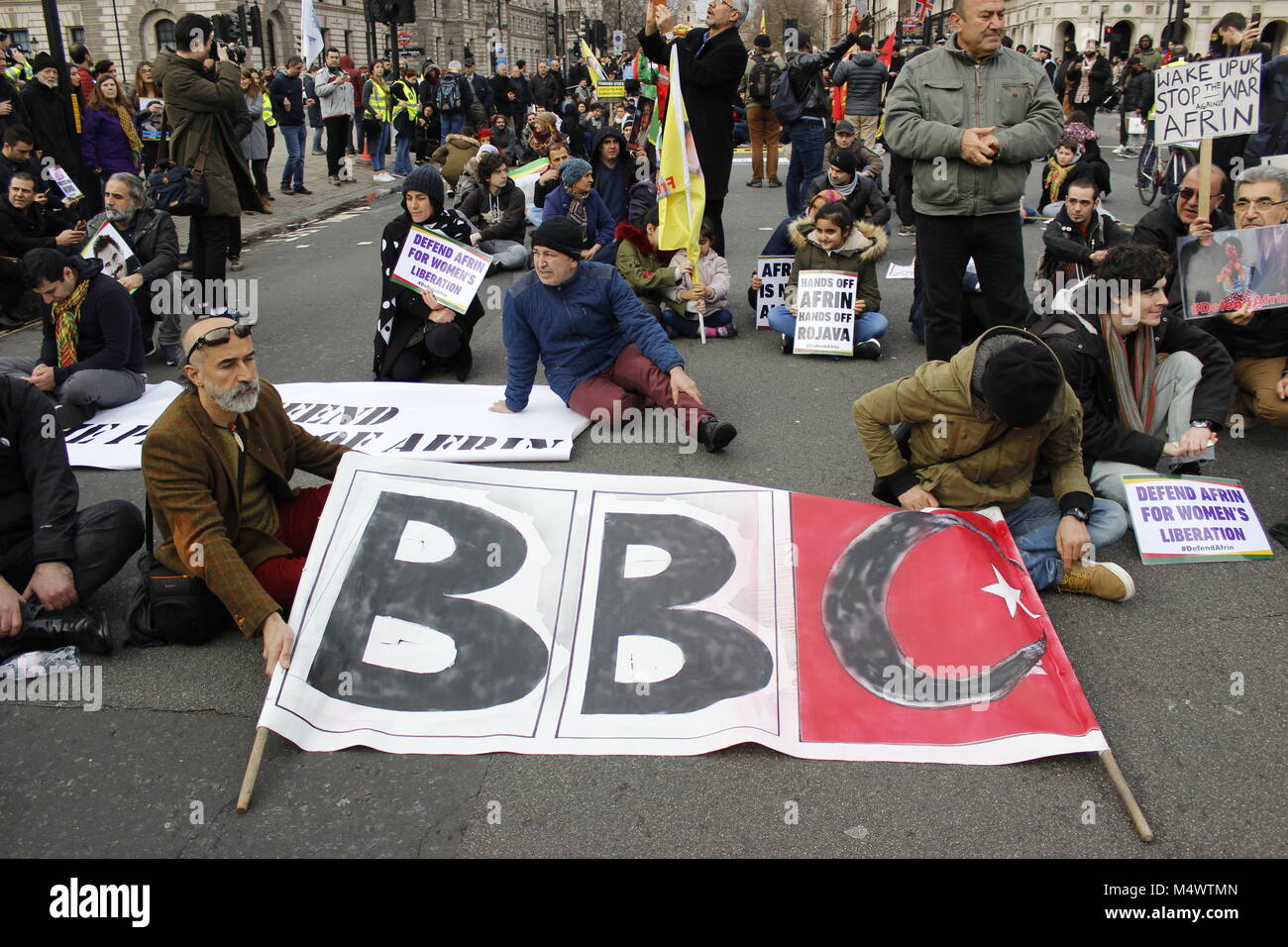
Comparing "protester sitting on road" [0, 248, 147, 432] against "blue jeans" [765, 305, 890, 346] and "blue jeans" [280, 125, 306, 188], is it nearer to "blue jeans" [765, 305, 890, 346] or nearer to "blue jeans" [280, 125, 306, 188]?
"blue jeans" [765, 305, 890, 346]

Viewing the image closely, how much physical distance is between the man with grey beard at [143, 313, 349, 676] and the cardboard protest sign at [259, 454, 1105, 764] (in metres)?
0.22

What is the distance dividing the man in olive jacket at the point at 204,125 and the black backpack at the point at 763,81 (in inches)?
329

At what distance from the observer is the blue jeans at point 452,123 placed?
20203mm

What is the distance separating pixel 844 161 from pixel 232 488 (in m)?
6.34

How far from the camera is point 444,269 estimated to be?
6844 millimetres

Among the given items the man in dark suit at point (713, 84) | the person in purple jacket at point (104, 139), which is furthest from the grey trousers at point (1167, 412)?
the person in purple jacket at point (104, 139)

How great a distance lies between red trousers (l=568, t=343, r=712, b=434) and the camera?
562 centimetres

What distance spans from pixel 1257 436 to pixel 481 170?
7529mm

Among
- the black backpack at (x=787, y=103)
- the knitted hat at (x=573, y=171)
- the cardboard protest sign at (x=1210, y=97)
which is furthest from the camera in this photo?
the black backpack at (x=787, y=103)

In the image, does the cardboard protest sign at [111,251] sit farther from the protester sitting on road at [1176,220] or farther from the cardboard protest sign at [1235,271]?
the cardboard protest sign at [1235,271]

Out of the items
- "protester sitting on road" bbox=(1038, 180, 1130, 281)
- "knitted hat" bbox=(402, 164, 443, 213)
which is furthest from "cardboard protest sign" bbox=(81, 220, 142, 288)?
"protester sitting on road" bbox=(1038, 180, 1130, 281)

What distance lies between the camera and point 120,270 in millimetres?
7227

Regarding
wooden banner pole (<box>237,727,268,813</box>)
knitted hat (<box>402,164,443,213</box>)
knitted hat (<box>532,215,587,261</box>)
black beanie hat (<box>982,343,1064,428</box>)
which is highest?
knitted hat (<box>402,164,443,213</box>)
